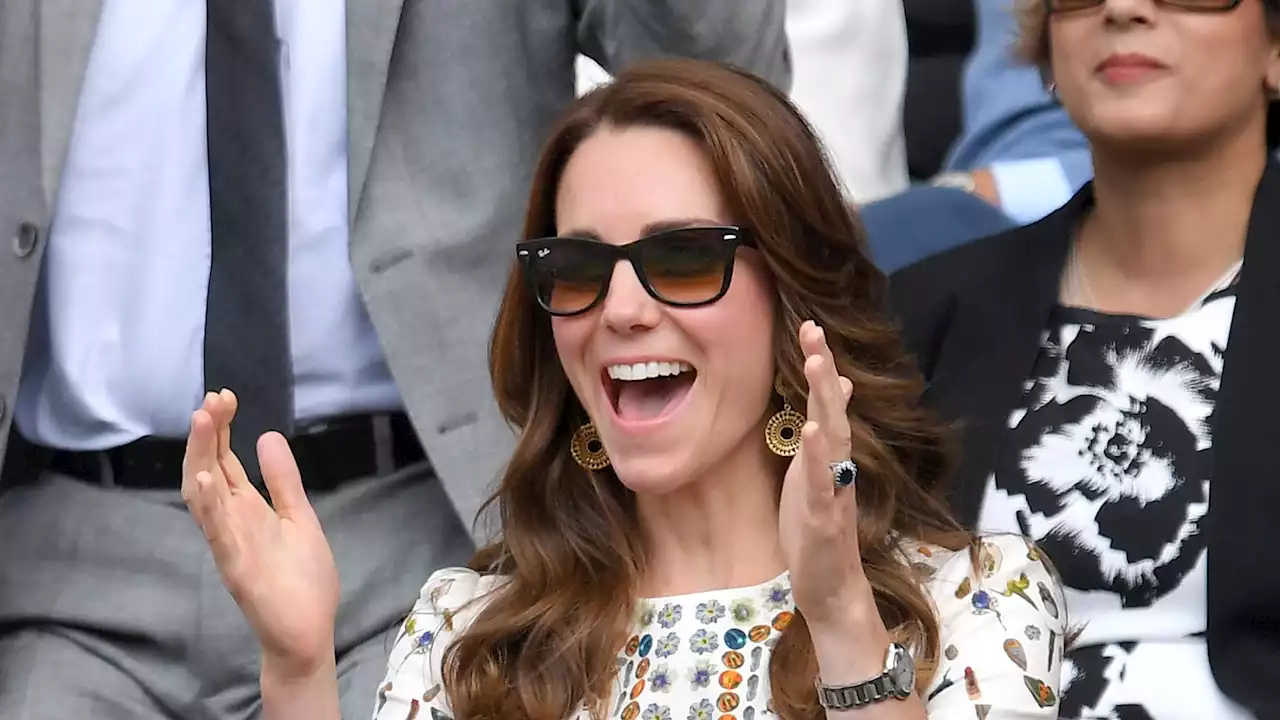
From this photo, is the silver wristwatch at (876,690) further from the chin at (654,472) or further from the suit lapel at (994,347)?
the suit lapel at (994,347)

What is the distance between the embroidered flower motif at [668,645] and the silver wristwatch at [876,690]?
241 millimetres

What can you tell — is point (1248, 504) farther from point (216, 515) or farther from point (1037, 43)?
point (216, 515)

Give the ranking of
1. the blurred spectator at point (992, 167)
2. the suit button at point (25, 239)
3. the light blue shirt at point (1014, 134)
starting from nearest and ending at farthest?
the suit button at point (25, 239), the blurred spectator at point (992, 167), the light blue shirt at point (1014, 134)

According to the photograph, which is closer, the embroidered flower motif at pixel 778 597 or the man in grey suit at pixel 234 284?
Answer: the embroidered flower motif at pixel 778 597

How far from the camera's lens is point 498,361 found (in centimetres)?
192

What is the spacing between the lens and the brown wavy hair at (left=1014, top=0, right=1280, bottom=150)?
6.63ft

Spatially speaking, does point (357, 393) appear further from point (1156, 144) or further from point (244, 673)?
point (1156, 144)

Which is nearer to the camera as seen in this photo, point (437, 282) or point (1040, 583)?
point (1040, 583)

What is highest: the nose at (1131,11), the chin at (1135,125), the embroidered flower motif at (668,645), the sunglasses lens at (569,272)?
the nose at (1131,11)

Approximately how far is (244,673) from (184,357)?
37 cm

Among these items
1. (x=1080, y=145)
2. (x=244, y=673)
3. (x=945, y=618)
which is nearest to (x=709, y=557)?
(x=945, y=618)

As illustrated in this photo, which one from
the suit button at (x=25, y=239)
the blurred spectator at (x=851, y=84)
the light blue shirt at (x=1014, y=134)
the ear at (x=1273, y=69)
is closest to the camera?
the ear at (x=1273, y=69)

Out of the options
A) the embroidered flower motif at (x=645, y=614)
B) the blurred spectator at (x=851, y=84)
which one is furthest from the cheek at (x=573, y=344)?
the blurred spectator at (x=851, y=84)

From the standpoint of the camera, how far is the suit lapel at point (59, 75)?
2.07 metres
